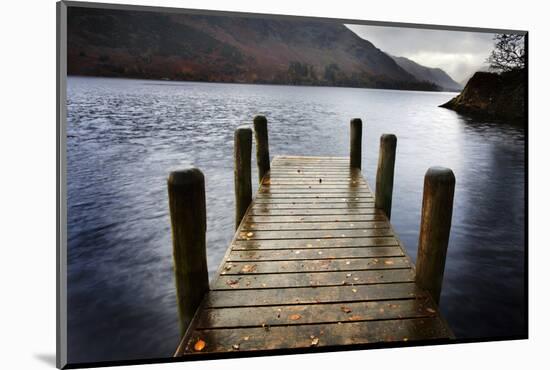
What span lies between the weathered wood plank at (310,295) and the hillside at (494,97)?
2.16m

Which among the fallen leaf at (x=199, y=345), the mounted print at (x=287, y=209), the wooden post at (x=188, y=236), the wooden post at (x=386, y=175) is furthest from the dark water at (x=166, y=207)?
the fallen leaf at (x=199, y=345)

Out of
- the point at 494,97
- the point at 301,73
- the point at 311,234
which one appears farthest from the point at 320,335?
the point at 301,73

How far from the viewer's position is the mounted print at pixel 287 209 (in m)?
2.23

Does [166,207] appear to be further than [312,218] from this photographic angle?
Yes

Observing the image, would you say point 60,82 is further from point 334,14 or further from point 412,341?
point 412,341

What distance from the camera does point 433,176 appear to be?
2.34m

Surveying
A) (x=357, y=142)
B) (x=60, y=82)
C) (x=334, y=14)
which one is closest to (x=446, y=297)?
(x=357, y=142)

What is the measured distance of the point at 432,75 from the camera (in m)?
5.18

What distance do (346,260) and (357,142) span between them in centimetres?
369

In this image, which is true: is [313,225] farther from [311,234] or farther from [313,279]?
[313,279]

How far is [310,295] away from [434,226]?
916mm

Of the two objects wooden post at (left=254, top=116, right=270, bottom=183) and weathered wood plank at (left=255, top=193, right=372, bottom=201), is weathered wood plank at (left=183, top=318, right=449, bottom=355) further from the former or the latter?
wooden post at (left=254, top=116, right=270, bottom=183)

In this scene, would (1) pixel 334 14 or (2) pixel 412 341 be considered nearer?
(2) pixel 412 341

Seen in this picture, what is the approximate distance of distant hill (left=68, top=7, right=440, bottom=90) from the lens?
3.43m
